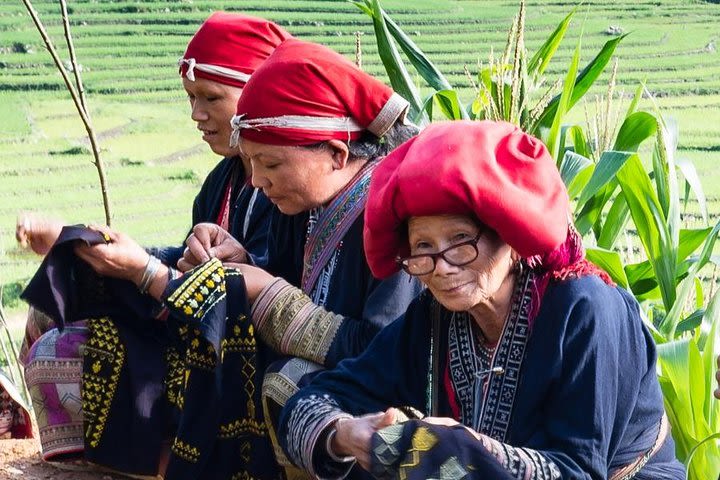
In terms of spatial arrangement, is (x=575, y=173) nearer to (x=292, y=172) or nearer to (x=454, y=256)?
(x=292, y=172)

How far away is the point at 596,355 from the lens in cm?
242

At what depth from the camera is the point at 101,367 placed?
357 cm

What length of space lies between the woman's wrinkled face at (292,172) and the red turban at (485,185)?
2.53ft

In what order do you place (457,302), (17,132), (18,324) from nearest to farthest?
1. (457,302)
2. (18,324)
3. (17,132)

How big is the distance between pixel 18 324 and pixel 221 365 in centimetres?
255

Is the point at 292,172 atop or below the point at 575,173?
atop

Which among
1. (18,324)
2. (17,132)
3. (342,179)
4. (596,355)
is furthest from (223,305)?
(17,132)

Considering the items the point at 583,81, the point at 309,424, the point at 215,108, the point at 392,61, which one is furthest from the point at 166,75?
the point at 309,424

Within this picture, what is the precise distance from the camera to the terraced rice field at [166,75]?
631cm

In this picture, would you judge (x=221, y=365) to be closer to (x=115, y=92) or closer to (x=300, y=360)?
(x=300, y=360)

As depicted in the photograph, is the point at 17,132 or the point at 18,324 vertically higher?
the point at 17,132

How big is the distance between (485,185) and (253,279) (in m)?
1.14

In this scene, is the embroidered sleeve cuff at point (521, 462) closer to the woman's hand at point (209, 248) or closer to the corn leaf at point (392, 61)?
the woman's hand at point (209, 248)

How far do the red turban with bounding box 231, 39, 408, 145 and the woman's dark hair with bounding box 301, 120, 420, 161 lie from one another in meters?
0.03
